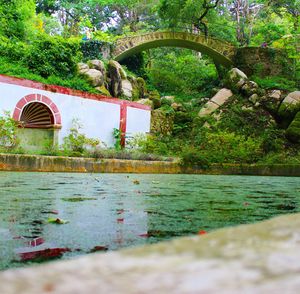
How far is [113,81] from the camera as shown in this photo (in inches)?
651

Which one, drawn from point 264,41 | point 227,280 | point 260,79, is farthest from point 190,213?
point 264,41

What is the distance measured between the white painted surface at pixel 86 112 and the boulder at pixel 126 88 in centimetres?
176

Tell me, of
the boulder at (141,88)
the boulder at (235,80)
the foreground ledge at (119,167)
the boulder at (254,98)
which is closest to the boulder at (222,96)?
the boulder at (235,80)

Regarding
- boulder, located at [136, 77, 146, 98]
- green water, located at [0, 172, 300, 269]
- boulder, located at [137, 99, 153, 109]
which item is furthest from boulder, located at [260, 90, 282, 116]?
green water, located at [0, 172, 300, 269]

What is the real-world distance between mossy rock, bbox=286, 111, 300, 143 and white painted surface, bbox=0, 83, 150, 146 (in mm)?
5562

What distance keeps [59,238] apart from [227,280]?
1276 mm

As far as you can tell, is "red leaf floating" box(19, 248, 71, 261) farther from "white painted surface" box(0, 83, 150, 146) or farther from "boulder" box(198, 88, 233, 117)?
"boulder" box(198, 88, 233, 117)

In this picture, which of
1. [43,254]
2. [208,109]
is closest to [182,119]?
[208,109]

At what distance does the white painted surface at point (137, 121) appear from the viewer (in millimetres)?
14641

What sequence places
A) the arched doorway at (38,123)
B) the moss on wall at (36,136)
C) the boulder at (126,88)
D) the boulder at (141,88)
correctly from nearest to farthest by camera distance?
the arched doorway at (38,123) < the moss on wall at (36,136) < the boulder at (126,88) < the boulder at (141,88)

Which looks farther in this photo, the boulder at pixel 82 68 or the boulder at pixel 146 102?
the boulder at pixel 146 102

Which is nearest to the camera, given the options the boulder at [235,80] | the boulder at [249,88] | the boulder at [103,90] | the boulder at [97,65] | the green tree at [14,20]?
the boulder at [103,90]

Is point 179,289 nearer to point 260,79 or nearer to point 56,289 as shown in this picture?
point 56,289

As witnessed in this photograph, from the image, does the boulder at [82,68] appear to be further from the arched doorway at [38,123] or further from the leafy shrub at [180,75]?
the leafy shrub at [180,75]
